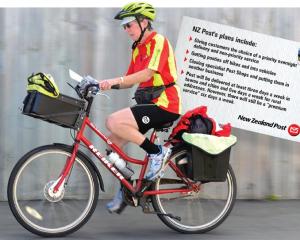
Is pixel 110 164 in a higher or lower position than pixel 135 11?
lower

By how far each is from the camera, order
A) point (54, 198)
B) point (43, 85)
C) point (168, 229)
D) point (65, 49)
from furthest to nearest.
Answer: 1. point (65, 49)
2. point (168, 229)
3. point (54, 198)
4. point (43, 85)

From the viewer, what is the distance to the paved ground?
19.5 feet

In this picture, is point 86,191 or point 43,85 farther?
point 86,191

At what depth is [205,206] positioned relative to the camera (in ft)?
20.8

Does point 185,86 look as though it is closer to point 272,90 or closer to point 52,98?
point 272,90

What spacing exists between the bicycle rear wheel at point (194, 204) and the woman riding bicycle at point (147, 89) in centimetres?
24

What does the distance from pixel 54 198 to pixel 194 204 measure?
1.30 meters

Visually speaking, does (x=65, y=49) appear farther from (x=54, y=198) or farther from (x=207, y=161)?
(x=207, y=161)

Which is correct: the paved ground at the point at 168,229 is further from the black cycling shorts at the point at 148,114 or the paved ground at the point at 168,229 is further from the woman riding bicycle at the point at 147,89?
the black cycling shorts at the point at 148,114

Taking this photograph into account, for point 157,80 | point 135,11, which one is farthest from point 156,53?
point 135,11

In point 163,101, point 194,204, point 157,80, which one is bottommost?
point 194,204

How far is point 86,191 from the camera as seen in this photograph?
233 inches

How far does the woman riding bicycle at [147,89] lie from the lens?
19.0 ft

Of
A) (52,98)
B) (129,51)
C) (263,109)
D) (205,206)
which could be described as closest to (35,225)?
(52,98)
